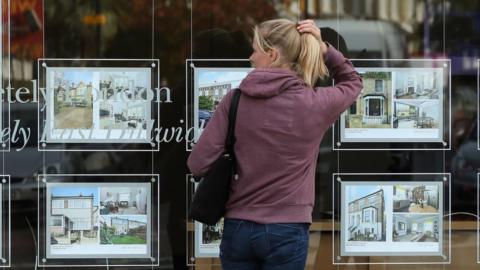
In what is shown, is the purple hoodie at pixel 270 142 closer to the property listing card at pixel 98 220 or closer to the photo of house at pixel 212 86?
the photo of house at pixel 212 86

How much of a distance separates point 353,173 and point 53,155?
179 centimetres

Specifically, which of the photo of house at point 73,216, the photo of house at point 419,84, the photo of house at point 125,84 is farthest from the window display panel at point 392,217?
the photo of house at point 73,216

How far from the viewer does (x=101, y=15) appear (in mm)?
4516

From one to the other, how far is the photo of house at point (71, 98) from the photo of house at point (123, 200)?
0.42 m

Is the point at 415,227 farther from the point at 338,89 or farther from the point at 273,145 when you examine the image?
the point at 273,145

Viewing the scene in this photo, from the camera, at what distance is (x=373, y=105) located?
15.0ft

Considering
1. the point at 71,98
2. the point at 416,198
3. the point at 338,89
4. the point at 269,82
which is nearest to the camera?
the point at 269,82

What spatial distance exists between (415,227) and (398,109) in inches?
28.7

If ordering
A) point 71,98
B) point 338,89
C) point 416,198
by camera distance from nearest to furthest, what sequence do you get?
1. point 338,89
2. point 71,98
3. point 416,198

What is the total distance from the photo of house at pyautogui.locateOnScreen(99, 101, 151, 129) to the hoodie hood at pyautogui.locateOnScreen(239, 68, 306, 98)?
1646 mm

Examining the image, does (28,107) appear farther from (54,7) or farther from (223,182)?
(223,182)

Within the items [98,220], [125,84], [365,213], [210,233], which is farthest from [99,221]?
[365,213]

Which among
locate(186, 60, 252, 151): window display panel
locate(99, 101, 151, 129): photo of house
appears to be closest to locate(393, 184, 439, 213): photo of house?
locate(186, 60, 252, 151): window display panel

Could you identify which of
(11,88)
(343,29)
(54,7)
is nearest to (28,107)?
(11,88)
